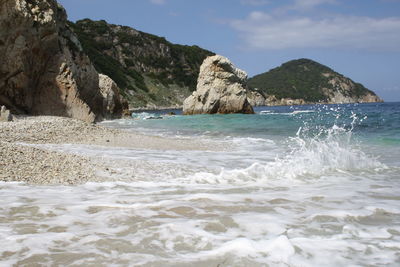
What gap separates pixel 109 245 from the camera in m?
3.25

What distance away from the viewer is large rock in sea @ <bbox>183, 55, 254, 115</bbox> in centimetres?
4819

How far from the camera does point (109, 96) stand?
33219mm

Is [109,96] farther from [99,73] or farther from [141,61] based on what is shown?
[141,61]

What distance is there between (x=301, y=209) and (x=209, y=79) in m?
45.0

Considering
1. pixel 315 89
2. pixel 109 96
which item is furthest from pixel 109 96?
pixel 315 89

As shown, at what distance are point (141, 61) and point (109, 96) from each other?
89081mm

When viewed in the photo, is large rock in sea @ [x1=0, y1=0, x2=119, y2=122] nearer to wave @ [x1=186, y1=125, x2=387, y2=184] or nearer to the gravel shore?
the gravel shore

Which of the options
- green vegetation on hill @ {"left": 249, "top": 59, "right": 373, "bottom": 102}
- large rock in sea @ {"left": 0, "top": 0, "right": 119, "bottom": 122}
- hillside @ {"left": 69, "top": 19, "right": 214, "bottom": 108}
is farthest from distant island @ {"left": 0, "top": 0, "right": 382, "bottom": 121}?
green vegetation on hill @ {"left": 249, "top": 59, "right": 373, "bottom": 102}

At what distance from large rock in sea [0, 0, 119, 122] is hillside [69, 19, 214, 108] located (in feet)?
230

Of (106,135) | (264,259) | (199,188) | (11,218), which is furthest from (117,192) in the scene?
(106,135)

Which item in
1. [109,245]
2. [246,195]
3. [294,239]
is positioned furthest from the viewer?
[246,195]

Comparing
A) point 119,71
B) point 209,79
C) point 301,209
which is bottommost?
point 301,209

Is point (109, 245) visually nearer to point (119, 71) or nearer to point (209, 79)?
point (209, 79)

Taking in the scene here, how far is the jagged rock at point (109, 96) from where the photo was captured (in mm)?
32406
